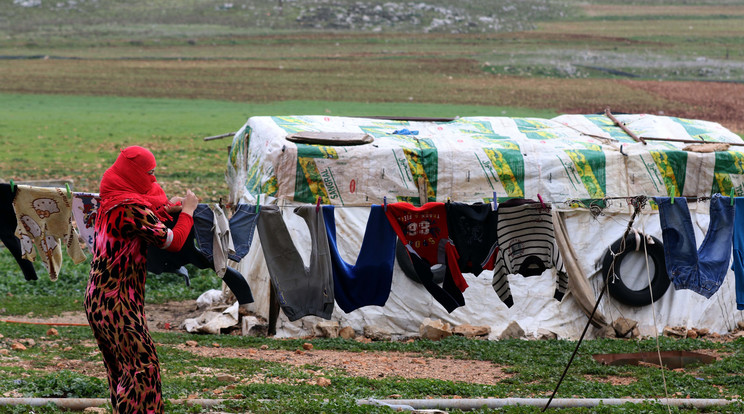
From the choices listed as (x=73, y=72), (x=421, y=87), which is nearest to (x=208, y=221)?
(x=421, y=87)

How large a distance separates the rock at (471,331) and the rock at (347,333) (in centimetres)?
134

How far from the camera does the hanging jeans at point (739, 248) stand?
907 centimetres

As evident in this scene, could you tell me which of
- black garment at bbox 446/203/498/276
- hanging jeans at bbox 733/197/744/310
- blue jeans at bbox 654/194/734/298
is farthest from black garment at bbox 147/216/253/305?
hanging jeans at bbox 733/197/744/310

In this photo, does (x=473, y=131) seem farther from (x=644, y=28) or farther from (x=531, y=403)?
(x=644, y=28)

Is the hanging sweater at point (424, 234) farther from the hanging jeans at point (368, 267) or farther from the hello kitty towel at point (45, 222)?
the hello kitty towel at point (45, 222)

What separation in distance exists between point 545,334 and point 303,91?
31.8 metres

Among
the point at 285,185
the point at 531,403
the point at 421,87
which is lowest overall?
the point at 421,87

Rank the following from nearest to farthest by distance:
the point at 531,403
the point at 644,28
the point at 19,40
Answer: the point at 531,403 < the point at 19,40 < the point at 644,28

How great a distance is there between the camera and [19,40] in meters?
61.2

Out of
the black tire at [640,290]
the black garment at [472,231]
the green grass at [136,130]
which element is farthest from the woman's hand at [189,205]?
the green grass at [136,130]

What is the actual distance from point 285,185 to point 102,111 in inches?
1037

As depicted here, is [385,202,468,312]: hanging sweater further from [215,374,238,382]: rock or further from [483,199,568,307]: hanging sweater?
[215,374,238,382]: rock

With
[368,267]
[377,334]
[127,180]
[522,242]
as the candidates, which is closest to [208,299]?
[377,334]

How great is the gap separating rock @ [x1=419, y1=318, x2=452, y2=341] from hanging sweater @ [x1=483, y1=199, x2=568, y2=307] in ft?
5.97
